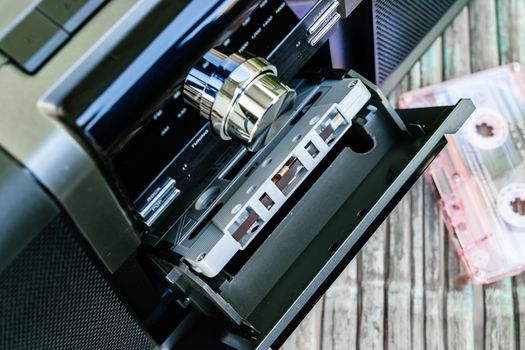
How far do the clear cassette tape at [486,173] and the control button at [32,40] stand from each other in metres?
0.50

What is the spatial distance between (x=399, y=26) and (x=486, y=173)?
0.69ft

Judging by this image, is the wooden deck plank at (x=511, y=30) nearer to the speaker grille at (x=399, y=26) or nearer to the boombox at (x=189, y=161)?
the speaker grille at (x=399, y=26)

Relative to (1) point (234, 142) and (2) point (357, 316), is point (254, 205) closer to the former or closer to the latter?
(1) point (234, 142)

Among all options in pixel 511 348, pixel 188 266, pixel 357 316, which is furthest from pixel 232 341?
pixel 511 348

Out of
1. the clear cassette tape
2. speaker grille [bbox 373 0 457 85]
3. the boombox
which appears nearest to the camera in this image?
the boombox

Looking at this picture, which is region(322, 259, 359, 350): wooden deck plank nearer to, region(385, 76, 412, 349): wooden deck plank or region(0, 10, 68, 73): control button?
region(385, 76, 412, 349): wooden deck plank

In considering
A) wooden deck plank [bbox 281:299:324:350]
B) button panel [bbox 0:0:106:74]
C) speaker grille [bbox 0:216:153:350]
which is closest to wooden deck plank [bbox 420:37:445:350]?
wooden deck plank [bbox 281:299:324:350]

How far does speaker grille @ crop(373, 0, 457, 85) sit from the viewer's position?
640mm

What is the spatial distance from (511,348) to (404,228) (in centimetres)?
17

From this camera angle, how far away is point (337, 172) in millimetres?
579

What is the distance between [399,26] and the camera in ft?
2.31

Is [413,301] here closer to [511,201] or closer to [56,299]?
[511,201]

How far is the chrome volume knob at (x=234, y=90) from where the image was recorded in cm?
45

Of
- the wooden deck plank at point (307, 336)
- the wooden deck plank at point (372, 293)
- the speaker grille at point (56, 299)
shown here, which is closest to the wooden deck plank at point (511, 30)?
the wooden deck plank at point (372, 293)
